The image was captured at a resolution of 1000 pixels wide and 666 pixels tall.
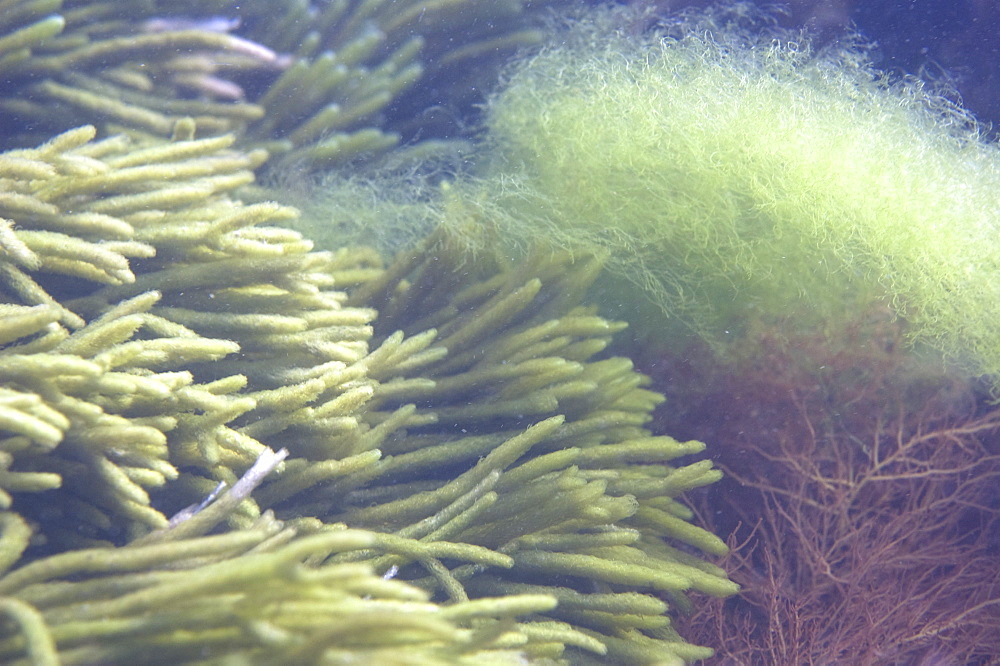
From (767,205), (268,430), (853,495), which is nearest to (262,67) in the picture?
(268,430)

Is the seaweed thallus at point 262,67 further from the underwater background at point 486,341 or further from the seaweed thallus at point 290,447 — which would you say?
the seaweed thallus at point 290,447

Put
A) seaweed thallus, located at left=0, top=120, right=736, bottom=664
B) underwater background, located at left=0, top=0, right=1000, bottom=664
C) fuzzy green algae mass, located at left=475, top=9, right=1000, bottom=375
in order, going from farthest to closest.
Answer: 1. fuzzy green algae mass, located at left=475, top=9, right=1000, bottom=375
2. underwater background, located at left=0, top=0, right=1000, bottom=664
3. seaweed thallus, located at left=0, top=120, right=736, bottom=664

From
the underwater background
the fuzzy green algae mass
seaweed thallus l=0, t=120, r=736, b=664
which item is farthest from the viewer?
the fuzzy green algae mass

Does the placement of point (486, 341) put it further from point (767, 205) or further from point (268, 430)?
point (767, 205)

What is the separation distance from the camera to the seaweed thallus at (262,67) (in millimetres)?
2637

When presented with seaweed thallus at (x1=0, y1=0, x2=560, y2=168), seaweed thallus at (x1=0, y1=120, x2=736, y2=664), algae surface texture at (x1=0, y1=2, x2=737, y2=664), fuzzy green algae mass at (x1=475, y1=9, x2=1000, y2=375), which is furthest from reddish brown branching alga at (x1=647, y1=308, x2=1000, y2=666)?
seaweed thallus at (x1=0, y1=0, x2=560, y2=168)

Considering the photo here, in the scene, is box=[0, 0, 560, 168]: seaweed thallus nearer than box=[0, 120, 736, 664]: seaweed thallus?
No

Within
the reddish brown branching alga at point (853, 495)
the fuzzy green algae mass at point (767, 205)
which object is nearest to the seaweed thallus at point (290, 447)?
the fuzzy green algae mass at point (767, 205)

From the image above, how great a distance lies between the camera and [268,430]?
185cm

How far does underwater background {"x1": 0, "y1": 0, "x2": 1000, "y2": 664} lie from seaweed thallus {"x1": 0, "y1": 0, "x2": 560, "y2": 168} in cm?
2

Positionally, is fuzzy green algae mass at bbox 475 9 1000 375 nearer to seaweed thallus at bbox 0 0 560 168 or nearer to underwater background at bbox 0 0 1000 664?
underwater background at bbox 0 0 1000 664

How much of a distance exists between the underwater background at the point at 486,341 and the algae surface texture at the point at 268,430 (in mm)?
12

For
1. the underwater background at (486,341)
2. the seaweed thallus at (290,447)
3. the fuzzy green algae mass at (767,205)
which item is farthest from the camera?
the fuzzy green algae mass at (767,205)

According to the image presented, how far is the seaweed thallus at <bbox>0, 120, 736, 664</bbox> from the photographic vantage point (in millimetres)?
1271
